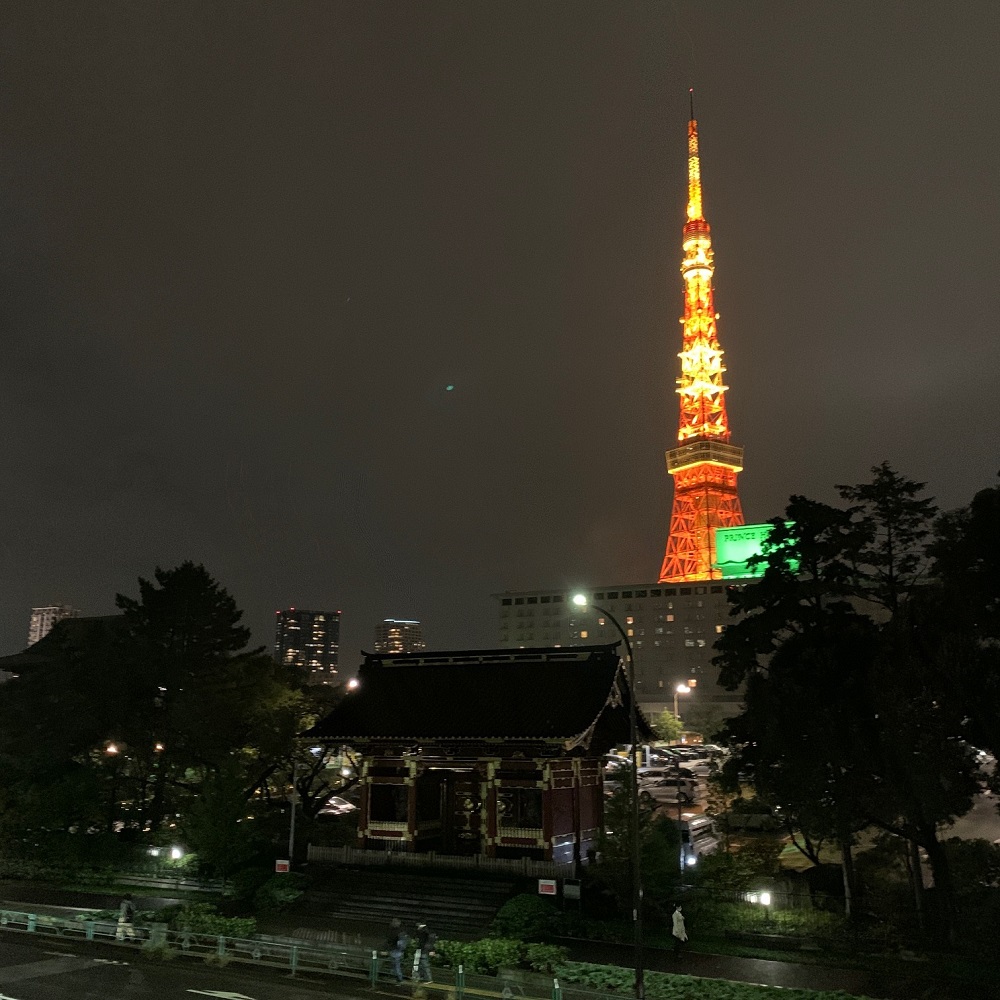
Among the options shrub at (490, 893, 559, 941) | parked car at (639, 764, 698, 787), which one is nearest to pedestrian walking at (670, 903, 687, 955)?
shrub at (490, 893, 559, 941)

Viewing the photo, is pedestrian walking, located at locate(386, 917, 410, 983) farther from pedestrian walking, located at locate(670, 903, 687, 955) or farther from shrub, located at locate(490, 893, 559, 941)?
pedestrian walking, located at locate(670, 903, 687, 955)

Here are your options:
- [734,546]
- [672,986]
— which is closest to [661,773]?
[672,986]

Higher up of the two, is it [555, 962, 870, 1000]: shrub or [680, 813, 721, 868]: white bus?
[680, 813, 721, 868]: white bus

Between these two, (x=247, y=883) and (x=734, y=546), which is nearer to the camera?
(x=247, y=883)

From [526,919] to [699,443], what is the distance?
443 feet

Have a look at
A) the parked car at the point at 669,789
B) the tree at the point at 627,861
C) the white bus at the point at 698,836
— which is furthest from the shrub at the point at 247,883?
the parked car at the point at 669,789

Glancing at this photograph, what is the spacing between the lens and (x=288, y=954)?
2348 cm

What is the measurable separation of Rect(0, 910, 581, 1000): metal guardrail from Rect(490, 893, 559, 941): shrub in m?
3.94

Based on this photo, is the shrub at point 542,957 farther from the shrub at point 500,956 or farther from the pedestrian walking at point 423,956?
the pedestrian walking at point 423,956

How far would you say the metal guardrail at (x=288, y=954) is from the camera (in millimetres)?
19952

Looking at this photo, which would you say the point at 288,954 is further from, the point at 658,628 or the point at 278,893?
the point at 658,628

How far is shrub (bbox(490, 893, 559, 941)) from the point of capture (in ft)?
82.7

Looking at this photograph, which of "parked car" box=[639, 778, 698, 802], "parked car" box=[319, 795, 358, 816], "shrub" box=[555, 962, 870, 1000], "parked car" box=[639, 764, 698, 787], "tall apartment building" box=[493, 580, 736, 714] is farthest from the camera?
"tall apartment building" box=[493, 580, 736, 714]

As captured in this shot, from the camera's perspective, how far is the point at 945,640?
21938 millimetres
